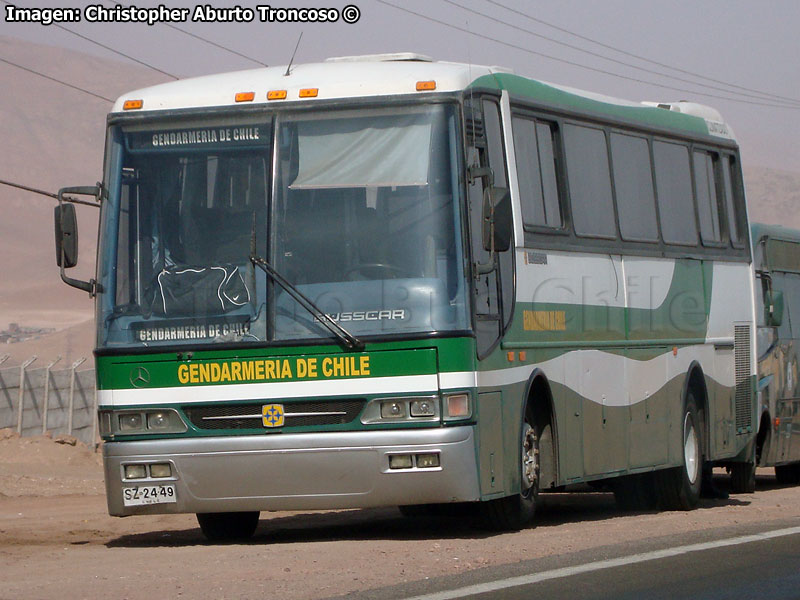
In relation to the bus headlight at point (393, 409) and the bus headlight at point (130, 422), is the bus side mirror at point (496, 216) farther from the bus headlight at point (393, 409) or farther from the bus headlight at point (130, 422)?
the bus headlight at point (130, 422)

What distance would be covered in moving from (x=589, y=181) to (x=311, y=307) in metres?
3.70

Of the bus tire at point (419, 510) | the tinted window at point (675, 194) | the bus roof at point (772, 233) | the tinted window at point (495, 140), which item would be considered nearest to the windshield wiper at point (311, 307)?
the tinted window at point (495, 140)

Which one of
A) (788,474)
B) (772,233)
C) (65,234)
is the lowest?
(788,474)

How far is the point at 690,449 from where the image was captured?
1619 centimetres

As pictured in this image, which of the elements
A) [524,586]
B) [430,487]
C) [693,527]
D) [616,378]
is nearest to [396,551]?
[430,487]

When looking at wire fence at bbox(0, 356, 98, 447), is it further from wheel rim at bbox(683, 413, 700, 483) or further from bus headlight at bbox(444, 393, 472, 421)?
bus headlight at bbox(444, 393, 472, 421)

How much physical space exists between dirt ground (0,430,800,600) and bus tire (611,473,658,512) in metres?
0.20

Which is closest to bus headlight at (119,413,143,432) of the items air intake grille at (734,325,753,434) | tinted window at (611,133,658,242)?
tinted window at (611,133,658,242)

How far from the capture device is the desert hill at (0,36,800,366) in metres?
105

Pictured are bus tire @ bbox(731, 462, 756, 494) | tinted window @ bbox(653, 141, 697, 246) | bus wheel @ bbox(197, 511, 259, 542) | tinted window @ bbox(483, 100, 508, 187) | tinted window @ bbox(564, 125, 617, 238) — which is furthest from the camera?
bus tire @ bbox(731, 462, 756, 494)

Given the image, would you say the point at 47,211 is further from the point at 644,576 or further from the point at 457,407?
the point at 644,576

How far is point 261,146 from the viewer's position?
1159cm

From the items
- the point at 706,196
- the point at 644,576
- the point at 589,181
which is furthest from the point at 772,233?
the point at 644,576

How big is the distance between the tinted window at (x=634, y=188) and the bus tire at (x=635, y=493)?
8.37 feet
